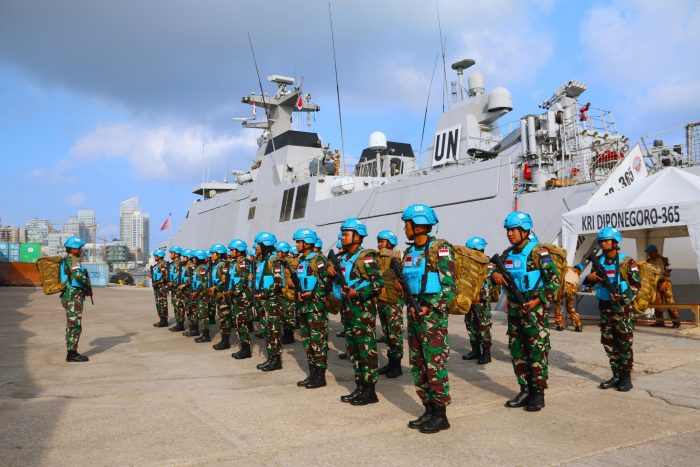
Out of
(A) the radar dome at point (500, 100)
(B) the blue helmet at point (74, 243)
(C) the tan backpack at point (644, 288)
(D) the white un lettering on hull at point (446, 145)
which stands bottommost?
(C) the tan backpack at point (644, 288)

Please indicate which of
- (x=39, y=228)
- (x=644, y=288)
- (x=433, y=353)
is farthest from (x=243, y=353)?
(x=39, y=228)

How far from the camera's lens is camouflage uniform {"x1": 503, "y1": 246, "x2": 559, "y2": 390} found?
179 inches

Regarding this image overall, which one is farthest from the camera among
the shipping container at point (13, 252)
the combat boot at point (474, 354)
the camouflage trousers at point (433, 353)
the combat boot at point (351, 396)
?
the shipping container at point (13, 252)

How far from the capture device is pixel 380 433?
3887mm

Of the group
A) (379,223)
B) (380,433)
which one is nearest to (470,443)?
(380,433)

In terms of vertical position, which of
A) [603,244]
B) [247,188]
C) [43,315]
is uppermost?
[247,188]

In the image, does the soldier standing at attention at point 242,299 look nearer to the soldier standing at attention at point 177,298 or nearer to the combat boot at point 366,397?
the combat boot at point 366,397

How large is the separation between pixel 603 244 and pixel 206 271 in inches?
255

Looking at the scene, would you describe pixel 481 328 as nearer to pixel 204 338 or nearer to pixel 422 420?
pixel 422 420

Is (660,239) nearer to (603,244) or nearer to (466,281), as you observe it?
(603,244)

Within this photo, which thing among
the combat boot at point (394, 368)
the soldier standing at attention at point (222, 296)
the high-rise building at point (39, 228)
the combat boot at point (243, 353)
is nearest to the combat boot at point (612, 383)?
the combat boot at point (394, 368)

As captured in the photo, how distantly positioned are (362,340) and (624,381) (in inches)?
102

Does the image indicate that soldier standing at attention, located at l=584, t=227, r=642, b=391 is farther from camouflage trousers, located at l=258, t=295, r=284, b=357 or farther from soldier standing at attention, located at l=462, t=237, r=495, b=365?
camouflage trousers, located at l=258, t=295, r=284, b=357

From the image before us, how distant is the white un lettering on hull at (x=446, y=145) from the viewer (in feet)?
49.2
